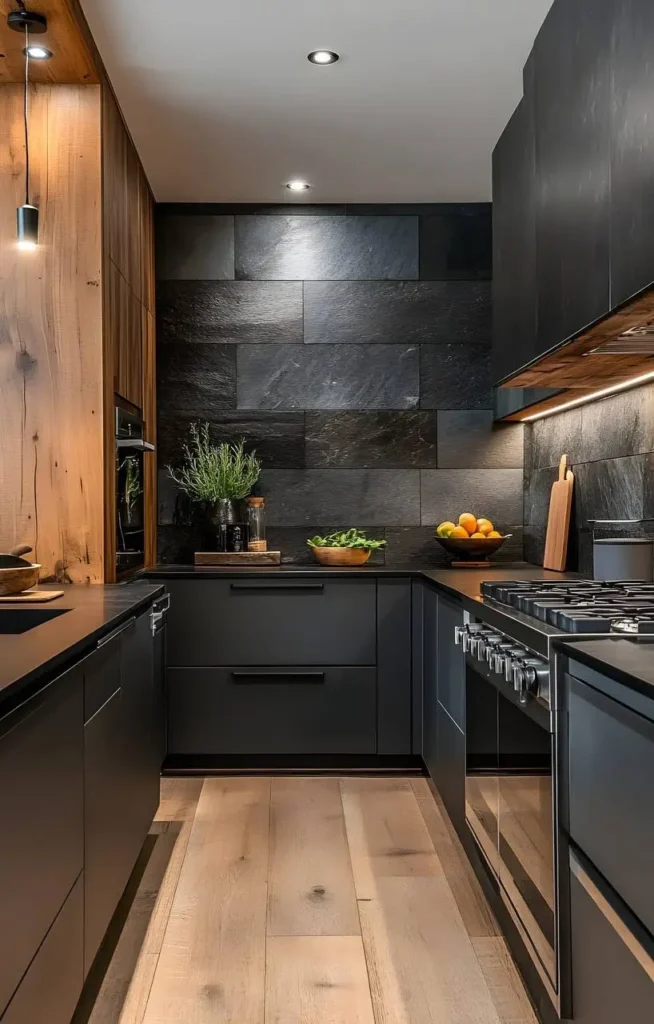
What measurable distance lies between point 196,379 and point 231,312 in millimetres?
355

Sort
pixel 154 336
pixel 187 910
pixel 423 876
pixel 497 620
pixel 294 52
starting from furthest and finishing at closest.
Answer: pixel 154 336
pixel 294 52
pixel 423 876
pixel 187 910
pixel 497 620

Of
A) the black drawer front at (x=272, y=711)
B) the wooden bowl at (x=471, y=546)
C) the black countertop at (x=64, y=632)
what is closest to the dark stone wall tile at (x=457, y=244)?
the wooden bowl at (x=471, y=546)

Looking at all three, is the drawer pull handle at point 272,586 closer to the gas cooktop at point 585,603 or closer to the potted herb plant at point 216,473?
the potted herb plant at point 216,473

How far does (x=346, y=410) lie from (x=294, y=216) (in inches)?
37.0

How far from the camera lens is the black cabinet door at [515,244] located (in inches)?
107

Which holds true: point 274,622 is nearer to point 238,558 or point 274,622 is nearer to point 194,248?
point 238,558

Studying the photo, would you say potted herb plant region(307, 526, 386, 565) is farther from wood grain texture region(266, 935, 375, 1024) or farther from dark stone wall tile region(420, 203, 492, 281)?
wood grain texture region(266, 935, 375, 1024)

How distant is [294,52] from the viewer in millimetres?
2939

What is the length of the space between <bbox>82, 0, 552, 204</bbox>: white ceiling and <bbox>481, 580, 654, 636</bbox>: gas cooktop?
5.52ft

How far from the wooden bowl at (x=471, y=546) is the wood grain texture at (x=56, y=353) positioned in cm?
162

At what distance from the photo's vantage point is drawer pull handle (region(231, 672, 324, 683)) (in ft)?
12.3

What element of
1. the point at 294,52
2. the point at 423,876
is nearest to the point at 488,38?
the point at 294,52

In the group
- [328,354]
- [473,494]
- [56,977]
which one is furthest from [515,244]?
[56,977]

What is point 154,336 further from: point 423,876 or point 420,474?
point 423,876
